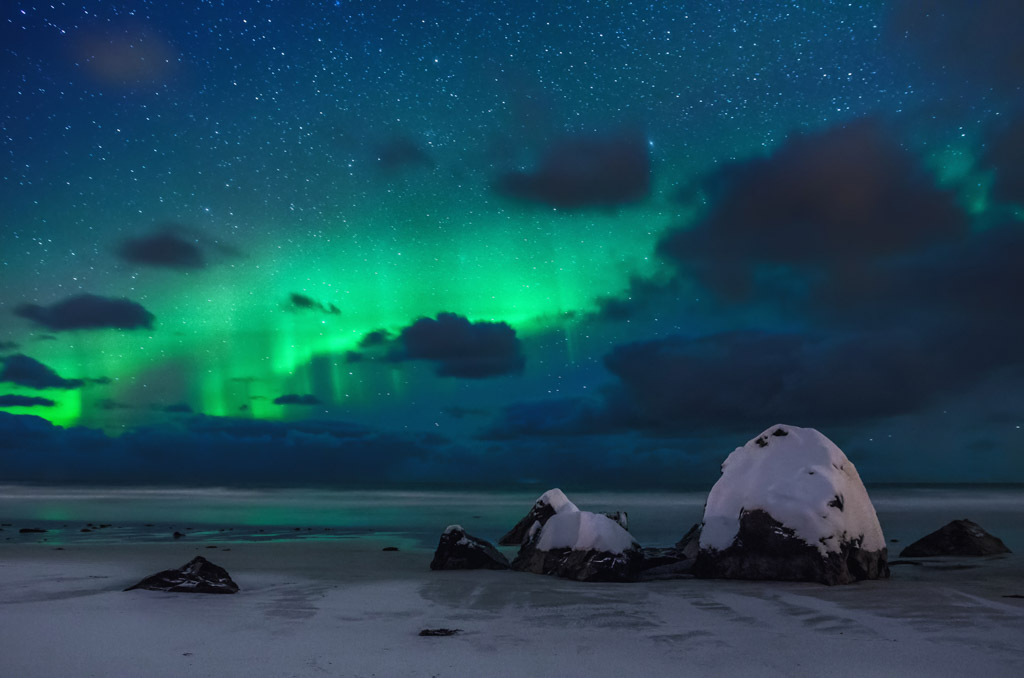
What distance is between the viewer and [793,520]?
27.9 ft

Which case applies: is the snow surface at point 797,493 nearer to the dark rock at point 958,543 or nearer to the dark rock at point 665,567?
the dark rock at point 665,567

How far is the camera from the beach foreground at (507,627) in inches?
170

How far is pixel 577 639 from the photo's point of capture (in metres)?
5.12

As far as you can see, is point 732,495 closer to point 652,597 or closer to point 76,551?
point 652,597

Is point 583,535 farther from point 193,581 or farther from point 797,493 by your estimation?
point 193,581

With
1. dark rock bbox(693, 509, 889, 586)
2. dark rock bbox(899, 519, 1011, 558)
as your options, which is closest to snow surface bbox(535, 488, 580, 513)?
dark rock bbox(693, 509, 889, 586)

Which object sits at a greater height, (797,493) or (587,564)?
(797,493)

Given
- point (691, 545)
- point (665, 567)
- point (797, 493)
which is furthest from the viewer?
point (691, 545)

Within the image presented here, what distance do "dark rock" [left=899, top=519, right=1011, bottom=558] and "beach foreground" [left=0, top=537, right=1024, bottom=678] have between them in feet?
7.68

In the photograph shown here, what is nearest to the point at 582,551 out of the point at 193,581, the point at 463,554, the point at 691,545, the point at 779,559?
the point at 463,554

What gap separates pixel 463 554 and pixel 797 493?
4508 millimetres

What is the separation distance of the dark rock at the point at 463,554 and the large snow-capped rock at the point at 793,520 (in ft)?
9.35

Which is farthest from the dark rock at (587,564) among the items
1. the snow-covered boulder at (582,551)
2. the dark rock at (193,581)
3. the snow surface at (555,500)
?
the dark rock at (193,581)

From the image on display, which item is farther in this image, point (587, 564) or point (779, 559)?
point (587, 564)
